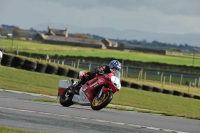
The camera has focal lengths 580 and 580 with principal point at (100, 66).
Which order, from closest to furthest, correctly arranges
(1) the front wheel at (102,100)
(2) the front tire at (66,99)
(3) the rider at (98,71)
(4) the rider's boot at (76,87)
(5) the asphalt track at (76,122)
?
(5) the asphalt track at (76,122)
(1) the front wheel at (102,100)
(3) the rider at (98,71)
(4) the rider's boot at (76,87)
(2) the front tire at (66,99)

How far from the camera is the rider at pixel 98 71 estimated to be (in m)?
15.7

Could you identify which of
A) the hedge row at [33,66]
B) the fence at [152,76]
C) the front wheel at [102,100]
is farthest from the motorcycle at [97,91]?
the fence at [152,76]

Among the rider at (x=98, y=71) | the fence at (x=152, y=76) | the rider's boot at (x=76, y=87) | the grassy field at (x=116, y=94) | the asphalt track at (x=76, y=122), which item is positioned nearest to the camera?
the asphalt track at (x=76, y=122)

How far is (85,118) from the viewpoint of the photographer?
13.9 m

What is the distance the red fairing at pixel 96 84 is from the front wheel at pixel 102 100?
4.4 inches

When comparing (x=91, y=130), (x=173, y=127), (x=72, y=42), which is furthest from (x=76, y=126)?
(x=72, y=42)

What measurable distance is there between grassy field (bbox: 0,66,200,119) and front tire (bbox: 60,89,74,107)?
8682mm

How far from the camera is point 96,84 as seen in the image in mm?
15977

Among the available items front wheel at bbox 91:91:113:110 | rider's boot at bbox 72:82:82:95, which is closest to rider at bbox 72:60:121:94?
rider's boot at bbox 72:82:82:95

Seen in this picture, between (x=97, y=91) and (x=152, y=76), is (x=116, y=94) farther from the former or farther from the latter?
(x=152, y=76)

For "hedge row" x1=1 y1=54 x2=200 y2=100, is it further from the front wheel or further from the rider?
the front wheel

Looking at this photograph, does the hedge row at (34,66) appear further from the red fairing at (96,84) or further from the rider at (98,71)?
the red fairing at (96,84)

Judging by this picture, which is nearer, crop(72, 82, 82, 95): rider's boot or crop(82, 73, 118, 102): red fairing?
crop(82, 73, 118, 102): red fairing

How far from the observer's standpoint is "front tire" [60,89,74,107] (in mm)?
17031
